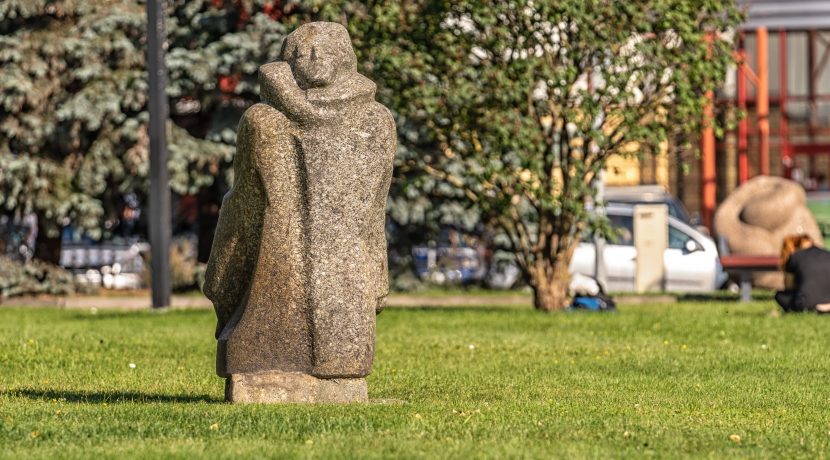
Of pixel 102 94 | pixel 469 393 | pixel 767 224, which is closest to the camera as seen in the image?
pixel 469 393

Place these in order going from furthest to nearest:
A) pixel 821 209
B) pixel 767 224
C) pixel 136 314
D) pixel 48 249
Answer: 1. pixel 821 209
2. pixel 767 224
3. pixel 48 249
4. pixel 136 314

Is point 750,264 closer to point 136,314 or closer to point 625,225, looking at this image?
point 625,225

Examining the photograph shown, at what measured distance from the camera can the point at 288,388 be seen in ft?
34.7

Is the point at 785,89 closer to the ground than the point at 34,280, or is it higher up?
higher up

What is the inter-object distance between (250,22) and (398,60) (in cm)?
727

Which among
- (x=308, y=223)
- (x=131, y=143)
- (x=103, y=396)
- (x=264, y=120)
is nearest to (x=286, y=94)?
(x=264, y=120)

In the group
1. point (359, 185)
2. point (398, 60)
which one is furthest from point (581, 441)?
point (398, 60)

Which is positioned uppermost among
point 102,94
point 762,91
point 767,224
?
point 762,91

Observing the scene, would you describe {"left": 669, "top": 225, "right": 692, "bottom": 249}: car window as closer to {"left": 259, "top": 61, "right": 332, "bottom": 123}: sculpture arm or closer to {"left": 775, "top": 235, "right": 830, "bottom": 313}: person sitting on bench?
{"left": 775, "top": 235, "right": 830, "bottom": 313}: person sitting on bench

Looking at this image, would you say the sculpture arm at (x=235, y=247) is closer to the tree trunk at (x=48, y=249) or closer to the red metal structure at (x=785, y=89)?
the tree trunk at (x=48, y=249)

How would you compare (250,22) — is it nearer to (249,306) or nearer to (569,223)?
(569,223)

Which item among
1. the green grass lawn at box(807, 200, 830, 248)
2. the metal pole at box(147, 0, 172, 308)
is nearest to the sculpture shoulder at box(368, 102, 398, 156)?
the metal pole at box(147, 0, 172, 308)

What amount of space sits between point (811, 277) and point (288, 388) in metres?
12.5

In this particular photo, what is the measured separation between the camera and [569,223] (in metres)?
23.1
